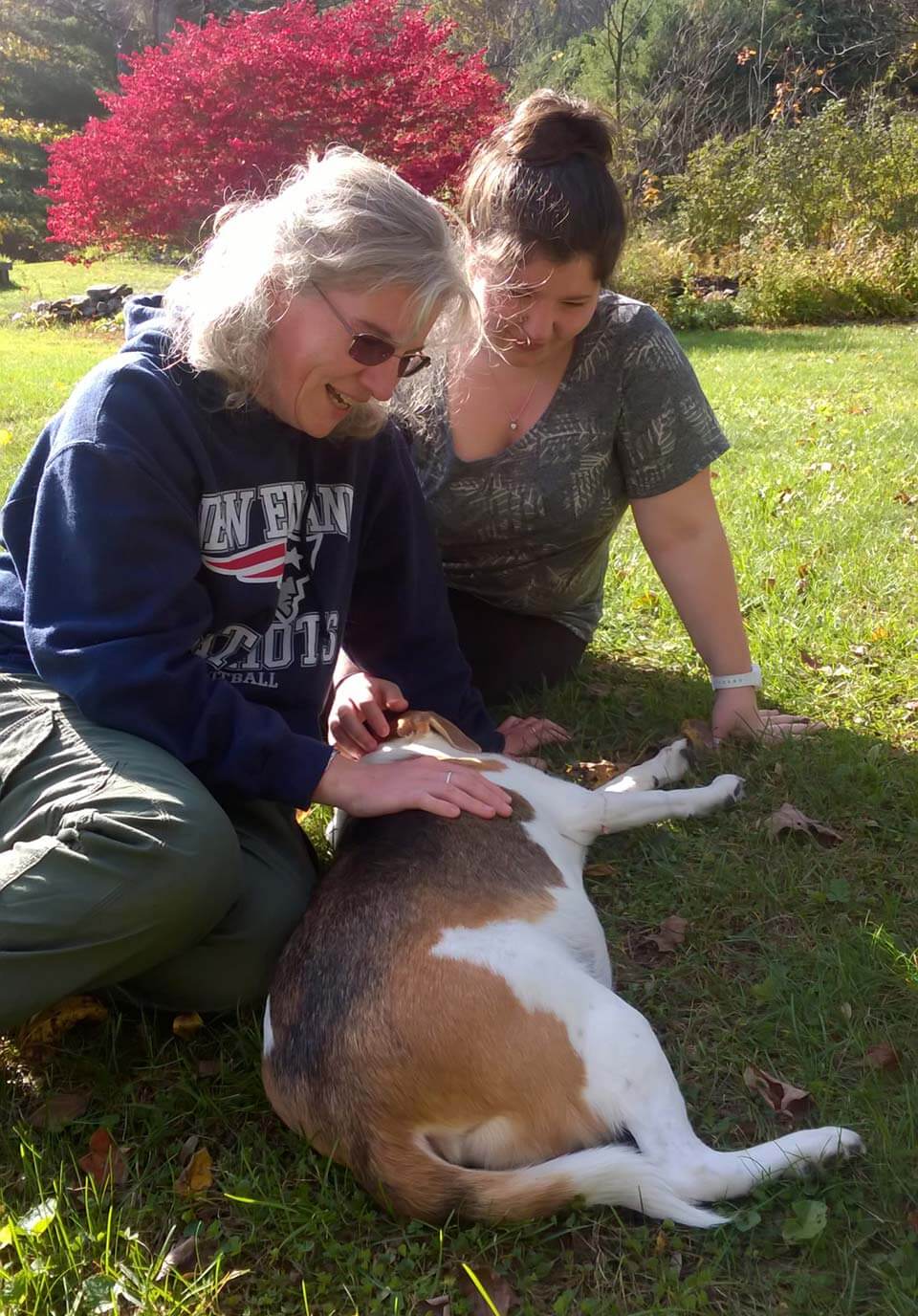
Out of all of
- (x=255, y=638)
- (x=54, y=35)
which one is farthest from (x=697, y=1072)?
(x=54, y=35)

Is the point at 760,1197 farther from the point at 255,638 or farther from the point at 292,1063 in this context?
the point at 255,638

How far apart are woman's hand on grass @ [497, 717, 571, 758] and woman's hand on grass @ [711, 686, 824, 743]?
1.75ft

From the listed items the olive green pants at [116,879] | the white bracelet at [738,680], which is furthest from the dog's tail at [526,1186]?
the white bracelet at [738,680]

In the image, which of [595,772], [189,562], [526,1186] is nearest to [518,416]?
[595,772]

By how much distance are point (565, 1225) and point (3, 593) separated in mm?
1895

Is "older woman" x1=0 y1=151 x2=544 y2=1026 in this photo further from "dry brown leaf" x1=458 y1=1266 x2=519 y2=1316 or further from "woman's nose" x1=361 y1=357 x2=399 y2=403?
"dry brown leaf" x1=458 y1=1266 x2=519 y2=1316

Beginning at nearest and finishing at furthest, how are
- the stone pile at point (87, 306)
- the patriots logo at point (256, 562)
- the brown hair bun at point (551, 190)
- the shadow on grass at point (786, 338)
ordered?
the patriots logo at point (256, 562)
the brown hair bun at point (551, 190)
the shadow on grass at point (786, 338)
the stone pile at point (87, 306)

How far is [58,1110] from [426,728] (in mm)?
1335

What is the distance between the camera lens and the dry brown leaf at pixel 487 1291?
1.90m

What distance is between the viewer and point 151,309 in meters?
2.83

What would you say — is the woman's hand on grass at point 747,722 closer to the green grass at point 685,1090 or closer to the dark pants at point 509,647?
the green grass at point 685,1090

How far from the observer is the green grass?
1933 millimetres

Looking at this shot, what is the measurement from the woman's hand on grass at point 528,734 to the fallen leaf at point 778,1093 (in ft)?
5.07

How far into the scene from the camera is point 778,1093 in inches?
90.4
